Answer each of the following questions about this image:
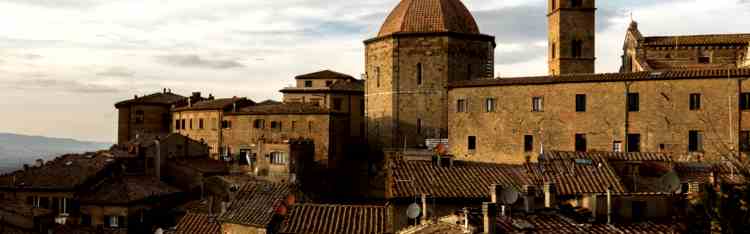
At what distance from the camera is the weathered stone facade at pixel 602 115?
1363 inches

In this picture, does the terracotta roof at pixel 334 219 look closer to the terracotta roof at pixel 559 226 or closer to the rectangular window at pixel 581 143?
the terracotta roof at pixel 559 226

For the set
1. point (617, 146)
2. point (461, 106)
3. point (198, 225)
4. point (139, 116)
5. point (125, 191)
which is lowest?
point (198, 225)

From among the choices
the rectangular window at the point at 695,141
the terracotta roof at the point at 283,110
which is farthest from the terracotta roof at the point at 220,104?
Answer: the rectangular window at the point at 695,141

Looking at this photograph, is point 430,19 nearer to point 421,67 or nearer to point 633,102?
point 421,67

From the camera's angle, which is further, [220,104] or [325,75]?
[325,75]

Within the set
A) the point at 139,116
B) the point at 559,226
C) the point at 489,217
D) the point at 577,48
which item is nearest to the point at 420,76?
the point at 577,48

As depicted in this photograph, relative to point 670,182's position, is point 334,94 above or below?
above

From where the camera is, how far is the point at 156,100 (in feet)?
218

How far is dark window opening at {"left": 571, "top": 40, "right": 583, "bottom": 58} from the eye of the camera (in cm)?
4525

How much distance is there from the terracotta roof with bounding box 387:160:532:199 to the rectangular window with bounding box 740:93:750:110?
1433cm

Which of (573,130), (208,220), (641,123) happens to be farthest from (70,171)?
(641,123)

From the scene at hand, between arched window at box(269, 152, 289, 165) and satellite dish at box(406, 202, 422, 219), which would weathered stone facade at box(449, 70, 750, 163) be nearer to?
arched window at box(269, 152, 289, 165)

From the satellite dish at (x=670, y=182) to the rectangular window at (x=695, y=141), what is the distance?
1132 cm

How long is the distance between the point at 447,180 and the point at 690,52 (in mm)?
24608
